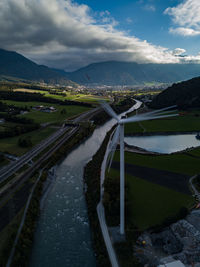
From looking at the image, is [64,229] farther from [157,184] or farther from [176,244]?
[157,184]

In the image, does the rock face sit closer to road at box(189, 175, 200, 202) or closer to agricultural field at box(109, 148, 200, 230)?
agricultural field at box(109, 148, 200, 230)

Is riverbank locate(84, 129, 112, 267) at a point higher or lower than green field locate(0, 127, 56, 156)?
lower

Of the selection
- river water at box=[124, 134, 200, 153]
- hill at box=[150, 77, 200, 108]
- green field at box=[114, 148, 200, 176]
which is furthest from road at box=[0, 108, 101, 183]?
hill at box=[150, 77, 200, 108]

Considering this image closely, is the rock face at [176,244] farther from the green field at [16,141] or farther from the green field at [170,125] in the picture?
the green field at [170,125]

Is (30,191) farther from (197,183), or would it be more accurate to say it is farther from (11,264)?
(197,183)

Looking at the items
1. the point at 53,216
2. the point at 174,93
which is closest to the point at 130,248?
the point at 53,216

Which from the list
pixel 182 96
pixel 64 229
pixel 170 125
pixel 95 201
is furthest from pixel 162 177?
pixel 182 96
